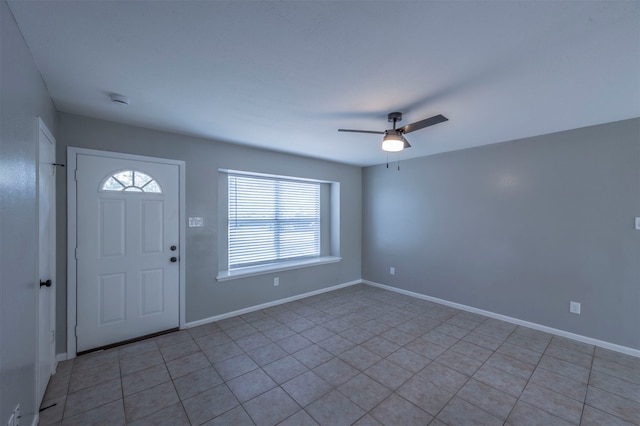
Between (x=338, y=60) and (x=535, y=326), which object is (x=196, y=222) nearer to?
(x=338, y=60)

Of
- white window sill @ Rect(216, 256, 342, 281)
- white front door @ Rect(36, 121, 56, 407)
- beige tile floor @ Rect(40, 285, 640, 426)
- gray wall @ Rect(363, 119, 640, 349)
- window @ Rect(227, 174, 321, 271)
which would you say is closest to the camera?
beige tile floor @ Rect(40, 285, 640, 426)

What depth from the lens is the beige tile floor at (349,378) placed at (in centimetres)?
188

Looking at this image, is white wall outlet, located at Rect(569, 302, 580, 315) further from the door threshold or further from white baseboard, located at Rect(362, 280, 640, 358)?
the door threshold

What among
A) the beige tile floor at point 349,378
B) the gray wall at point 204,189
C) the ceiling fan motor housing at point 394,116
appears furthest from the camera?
the gray wall at point 204,189

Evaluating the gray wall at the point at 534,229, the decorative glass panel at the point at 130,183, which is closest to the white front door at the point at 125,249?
the decorative glass panel at the point at 130,183

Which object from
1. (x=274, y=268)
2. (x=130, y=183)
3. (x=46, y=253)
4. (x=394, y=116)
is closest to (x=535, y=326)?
(x=394, y=116)

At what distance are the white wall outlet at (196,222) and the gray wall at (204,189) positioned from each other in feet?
0.17

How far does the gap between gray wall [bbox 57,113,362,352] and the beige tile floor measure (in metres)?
0.45

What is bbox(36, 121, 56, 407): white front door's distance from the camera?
2.01 metres

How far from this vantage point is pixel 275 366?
2.48m

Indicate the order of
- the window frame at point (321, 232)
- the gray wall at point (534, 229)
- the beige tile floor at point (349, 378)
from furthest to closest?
1. the window frame at point (321, 232)
2. the gray wall at point (534, 229)
3. the beige tile floor at point (349, 378)

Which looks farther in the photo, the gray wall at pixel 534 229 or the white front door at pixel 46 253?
the gray wall at pixel 534 229

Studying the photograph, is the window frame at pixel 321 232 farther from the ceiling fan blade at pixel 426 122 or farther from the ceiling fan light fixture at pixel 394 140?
the ceiling fan blade at pixel 426 122

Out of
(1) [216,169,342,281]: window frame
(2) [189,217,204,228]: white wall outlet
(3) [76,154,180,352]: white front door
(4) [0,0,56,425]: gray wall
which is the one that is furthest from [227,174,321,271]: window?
(4) [0,0,56,425]: gray wall
